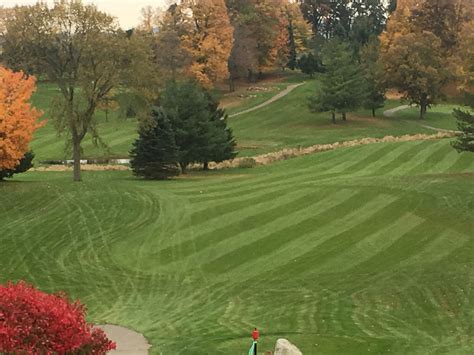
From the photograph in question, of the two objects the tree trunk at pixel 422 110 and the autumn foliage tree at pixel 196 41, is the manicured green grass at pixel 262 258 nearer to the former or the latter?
the tree trunk at pixel 422 110

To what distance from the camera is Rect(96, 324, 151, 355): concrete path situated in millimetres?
18031

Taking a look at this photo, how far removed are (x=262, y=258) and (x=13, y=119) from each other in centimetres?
1806

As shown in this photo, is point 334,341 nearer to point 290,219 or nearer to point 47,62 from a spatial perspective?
point 290,219

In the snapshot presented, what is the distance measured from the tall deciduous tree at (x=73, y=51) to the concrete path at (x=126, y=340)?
2364 cm

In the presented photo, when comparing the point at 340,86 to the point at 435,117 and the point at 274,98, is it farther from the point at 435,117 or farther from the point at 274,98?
the point at 274,98

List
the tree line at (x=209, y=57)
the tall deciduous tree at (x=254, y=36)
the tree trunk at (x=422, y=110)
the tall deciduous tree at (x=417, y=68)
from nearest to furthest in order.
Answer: the tree line at (x=209, y=57), the tall deciduous tree at (x=417, y=68), the tree trunk at (x=422, y=110), the tall deciduous tree at (x=254, y=36)

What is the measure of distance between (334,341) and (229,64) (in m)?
85.0

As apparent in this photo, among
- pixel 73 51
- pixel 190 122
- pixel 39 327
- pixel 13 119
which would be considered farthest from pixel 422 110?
pixel 39 327

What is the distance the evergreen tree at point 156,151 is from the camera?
48250mm

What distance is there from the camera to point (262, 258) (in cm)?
2634

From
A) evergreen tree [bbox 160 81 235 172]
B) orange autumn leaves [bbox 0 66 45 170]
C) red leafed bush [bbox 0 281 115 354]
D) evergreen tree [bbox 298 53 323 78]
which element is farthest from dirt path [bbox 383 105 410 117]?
red leafed bush [bbox 0 281 115 354]

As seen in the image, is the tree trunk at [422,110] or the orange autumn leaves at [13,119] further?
the tree trunk at [422,110]

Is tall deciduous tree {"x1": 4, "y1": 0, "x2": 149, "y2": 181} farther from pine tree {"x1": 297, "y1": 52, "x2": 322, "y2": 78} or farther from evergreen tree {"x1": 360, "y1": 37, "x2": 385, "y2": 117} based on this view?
pine tree {"x1": 297, "y1": 52, "x2": 322, "y2": 78}

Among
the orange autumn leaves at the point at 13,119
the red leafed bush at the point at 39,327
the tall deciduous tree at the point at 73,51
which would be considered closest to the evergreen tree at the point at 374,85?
the tall deciduous tree at the point at 73,51
